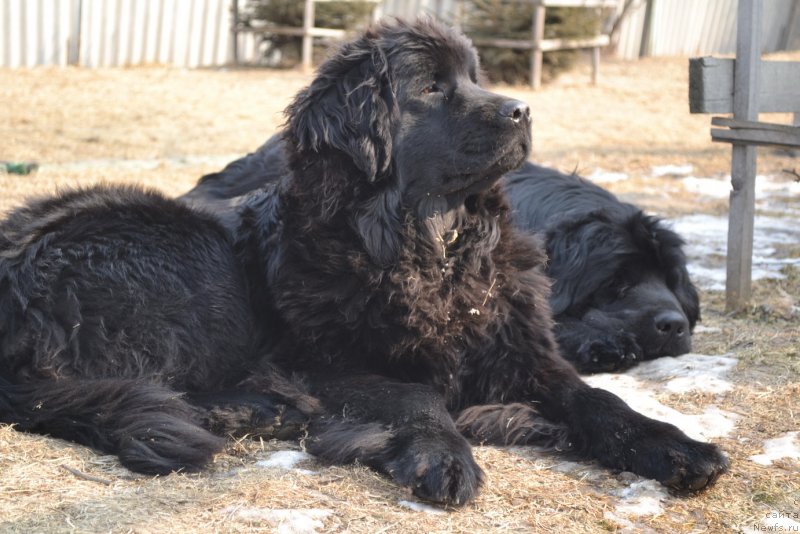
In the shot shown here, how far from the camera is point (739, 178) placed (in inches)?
205

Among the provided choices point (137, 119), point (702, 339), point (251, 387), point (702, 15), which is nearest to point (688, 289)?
point (702, 339)

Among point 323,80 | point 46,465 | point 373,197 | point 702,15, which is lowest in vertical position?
point 46,465

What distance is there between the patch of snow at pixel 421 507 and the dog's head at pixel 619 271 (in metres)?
2.10

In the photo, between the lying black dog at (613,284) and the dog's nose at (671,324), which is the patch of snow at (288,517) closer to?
the lying black dog at (613,284)

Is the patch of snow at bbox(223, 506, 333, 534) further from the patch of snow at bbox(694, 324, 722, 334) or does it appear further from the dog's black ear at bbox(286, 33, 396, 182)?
the patch of snow at bbox(694, 324, 722, 334)

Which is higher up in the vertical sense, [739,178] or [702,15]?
[702,15]

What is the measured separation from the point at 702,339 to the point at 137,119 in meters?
7.16

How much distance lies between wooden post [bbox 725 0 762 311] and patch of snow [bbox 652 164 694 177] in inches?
164

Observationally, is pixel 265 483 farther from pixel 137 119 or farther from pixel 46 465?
pixel 137 119

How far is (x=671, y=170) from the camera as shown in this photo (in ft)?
31.4

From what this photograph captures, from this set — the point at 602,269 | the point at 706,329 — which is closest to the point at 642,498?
the point at 602,269

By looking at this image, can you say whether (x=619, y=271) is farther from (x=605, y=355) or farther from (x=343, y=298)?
(x=343, y=298)

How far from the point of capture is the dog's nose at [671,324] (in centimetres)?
445

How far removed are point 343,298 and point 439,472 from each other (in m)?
0.91
